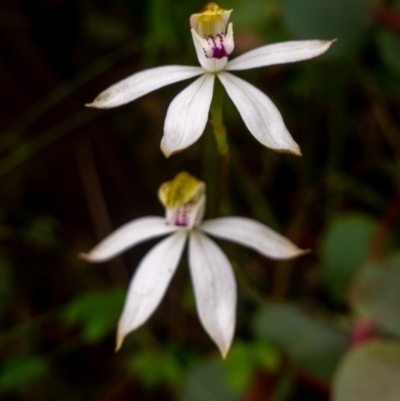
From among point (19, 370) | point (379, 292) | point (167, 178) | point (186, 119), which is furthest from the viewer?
point (167, 178)

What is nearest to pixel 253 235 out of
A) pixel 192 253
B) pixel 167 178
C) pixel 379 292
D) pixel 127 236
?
pixel 192 253

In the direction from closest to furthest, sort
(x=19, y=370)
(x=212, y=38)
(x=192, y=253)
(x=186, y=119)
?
1. (x=186, y=119)
2. (x=212, y=38)
3. (x=192, y=253)
4. (x=19, y=370)

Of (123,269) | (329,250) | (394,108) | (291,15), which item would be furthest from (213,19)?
(394,108)

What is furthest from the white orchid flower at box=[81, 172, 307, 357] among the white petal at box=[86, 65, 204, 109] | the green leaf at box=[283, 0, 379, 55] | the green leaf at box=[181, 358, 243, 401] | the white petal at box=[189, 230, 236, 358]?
the green leaf at box=[283, 0, 379, 55]

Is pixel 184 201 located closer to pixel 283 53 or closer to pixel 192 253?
pixel 192 253

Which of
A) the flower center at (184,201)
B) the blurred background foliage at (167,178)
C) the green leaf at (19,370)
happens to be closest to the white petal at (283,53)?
the flower center at (184,201)
